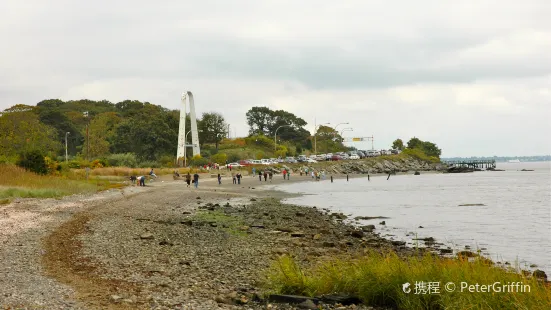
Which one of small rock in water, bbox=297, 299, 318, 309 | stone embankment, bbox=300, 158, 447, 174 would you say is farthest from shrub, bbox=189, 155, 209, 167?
small rock in water, bbox=297, 299, 318, 309

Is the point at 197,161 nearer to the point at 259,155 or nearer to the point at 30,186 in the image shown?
the point at 259,155

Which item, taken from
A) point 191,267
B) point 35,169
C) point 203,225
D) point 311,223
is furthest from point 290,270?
point 35,169

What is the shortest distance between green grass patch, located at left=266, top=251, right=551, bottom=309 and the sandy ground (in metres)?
1.10

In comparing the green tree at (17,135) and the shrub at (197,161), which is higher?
the green tree at (17,135)

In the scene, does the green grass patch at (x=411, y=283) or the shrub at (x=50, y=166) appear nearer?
the green grass patch at (x=411, y=283)

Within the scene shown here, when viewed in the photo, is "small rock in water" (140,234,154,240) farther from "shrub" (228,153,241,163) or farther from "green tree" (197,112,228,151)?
"green tree" (197,112,228,151)

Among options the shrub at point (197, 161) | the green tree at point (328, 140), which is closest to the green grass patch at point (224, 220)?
the shrub at point (197, 161)

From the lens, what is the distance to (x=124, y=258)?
13852 millimetres

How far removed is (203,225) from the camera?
76.2 feet

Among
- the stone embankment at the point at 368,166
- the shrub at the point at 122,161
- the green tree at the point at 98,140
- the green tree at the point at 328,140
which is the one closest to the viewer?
the shrub at the point at 122,161

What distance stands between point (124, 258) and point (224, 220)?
12684 mm

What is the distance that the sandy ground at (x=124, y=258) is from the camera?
31.4 ft

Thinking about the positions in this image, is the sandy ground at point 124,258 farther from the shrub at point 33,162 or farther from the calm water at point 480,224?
the shrub at point 33,162

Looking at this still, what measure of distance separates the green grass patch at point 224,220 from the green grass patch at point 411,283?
32.8 feet
